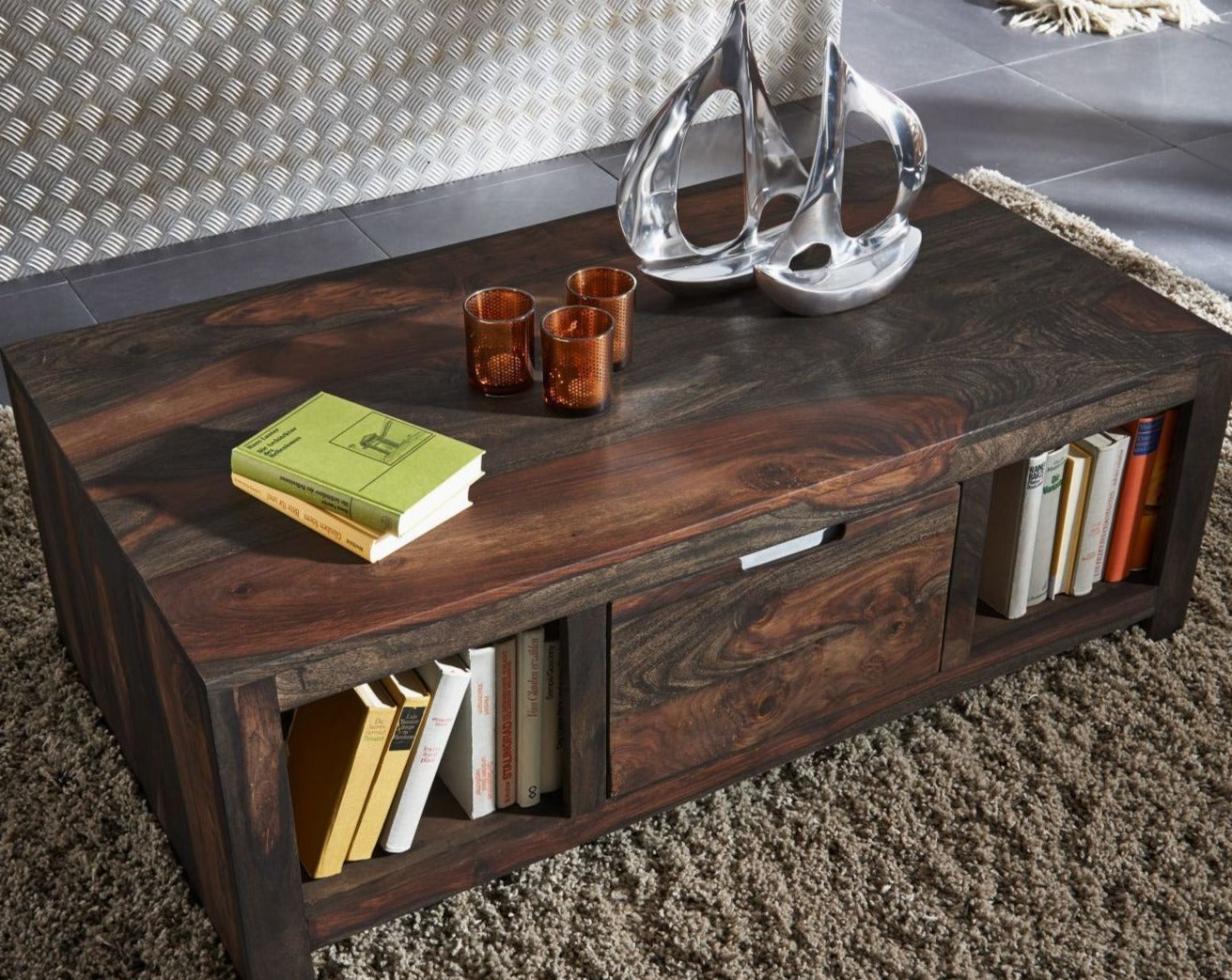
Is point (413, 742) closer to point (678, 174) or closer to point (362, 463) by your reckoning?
point (362, 463)

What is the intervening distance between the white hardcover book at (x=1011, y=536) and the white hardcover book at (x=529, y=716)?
0.57 metres

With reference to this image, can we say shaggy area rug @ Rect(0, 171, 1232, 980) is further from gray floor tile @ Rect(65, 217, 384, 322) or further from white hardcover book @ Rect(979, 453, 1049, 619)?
gray floor tile @ Rect(65, 217, 384, 322)

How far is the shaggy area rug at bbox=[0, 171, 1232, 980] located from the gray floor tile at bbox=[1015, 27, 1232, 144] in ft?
5.95

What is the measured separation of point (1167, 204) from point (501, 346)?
1.88 m

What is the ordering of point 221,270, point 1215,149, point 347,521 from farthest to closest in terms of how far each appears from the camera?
point 1215,149, point 221,270, point 347,521

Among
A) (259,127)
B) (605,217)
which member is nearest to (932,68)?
(259,127)

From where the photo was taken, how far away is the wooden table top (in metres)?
1.32

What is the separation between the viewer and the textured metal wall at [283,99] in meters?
2.60

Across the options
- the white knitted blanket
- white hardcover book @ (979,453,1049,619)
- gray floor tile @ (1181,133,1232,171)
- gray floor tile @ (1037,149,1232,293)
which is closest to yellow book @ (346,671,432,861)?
white hardcover book @ (979,453,1049,619)

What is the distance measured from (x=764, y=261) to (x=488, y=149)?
143cm

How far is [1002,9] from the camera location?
3822 millimetres

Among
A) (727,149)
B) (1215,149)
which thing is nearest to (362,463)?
(727,149)

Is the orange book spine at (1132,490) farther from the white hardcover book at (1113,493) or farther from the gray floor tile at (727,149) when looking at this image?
the gray floor tile at (727,149)

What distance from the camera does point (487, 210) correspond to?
9.55 feet
